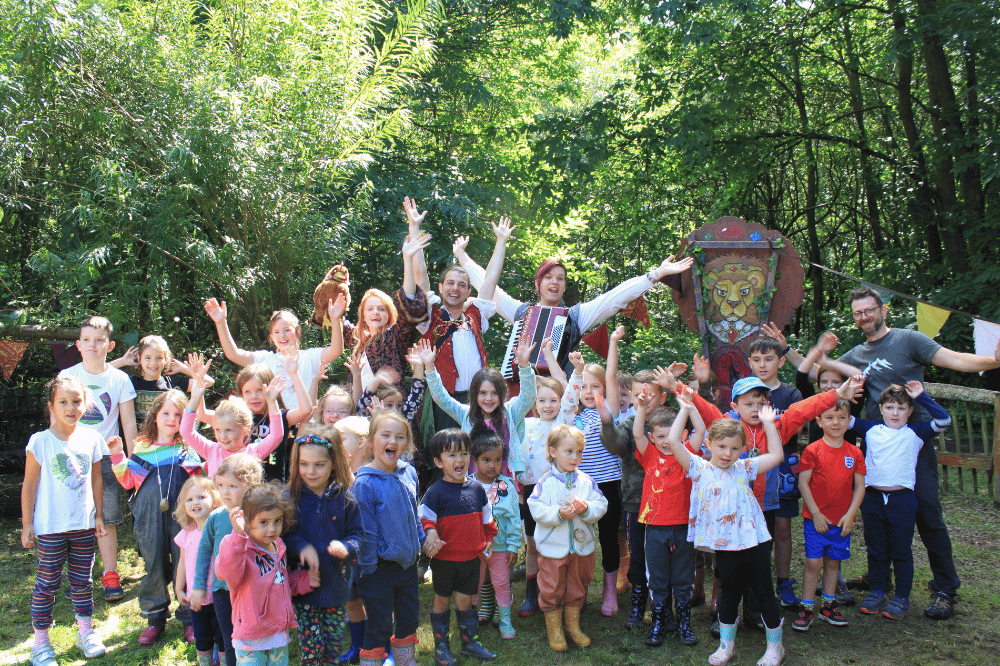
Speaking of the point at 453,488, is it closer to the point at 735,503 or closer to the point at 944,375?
the point at 735,503

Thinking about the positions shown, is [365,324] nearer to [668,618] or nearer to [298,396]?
[298,396]

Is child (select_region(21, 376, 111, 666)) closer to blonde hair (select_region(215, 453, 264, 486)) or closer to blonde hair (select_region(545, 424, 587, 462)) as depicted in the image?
blonde hair (select_region(215, 453, 264, 486))


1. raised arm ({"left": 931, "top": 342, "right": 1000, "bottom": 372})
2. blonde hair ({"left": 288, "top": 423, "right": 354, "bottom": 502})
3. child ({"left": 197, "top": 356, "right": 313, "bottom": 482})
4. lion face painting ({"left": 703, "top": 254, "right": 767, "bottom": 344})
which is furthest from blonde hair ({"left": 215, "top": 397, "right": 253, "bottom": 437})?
raised arm ({"left": 931, "top": 342, "right": 1000, "bottom": 372})

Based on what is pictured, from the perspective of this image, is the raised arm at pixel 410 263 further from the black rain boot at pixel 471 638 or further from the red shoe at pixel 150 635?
the red shoe at pixel 150 635

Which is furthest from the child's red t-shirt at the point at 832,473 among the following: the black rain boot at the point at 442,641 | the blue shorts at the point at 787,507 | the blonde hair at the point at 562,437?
the black rain boot at the point at 442,641

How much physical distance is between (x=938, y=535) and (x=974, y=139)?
5.42 meters

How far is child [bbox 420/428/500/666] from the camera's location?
3.87 meters

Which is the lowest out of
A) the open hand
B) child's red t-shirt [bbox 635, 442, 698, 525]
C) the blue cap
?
child's red t-shirt [bbox 635, 442, 698, 525]

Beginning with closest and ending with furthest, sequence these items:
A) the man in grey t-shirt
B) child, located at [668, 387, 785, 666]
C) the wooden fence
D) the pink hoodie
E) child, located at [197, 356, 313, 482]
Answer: the pink hoodie < child, located at [668, 387, 785, 666] < child, located at [197, 356, 313, 482] < the man in grey t-shirt < the wooden fence

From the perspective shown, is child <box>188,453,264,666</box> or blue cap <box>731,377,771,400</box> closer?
child <box>188,453,264,666</box>

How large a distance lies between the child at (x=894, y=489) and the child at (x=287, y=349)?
3.33 m

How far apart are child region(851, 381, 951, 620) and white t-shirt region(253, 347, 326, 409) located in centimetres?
343

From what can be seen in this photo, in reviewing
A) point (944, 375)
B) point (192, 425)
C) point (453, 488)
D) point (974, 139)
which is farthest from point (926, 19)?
point (192, 425)

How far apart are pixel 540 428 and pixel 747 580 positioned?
55.0 inches
